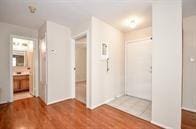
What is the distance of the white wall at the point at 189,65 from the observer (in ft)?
9.20

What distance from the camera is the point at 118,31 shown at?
13.0ft

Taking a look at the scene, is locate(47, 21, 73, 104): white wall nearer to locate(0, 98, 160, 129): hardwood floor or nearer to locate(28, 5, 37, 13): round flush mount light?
locate(0, 98, 160, 129): hardwood floor

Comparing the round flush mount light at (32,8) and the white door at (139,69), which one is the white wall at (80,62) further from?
the round flush mount light at (32,8)

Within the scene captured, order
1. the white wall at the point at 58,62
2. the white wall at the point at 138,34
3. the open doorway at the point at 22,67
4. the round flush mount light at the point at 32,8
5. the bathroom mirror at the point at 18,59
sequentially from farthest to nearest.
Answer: the bathroom mirror at the point at 18,59 < the open doorway at the point at 22,67 < the white wall at the point at 138,34 < the white wall at the point at 58,62 < the round flush mount light at the point at 32,8

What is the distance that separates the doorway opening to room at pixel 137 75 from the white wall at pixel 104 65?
236 mm

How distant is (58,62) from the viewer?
3.44 m

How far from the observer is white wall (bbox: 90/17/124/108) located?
2.92 metres

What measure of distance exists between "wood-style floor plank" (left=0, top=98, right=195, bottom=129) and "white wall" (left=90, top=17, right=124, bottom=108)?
459 millimetres

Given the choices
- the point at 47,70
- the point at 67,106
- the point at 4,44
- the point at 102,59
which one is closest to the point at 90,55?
the point at 102,59

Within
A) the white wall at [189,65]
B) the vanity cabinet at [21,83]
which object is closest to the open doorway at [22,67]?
the vanity cabinet at [21,83]

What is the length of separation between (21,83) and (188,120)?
224 inches

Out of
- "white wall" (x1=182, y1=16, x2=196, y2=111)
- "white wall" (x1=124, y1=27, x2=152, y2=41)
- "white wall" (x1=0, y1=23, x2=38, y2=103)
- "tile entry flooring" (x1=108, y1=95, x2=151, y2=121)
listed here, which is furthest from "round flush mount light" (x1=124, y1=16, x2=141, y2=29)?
"white wall" (x1=0, y1=23, x2=38, y2=103)

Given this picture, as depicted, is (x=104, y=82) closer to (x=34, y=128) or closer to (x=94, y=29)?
(x=94, y=29)

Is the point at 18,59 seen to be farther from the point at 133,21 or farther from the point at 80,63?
the point at 133,21
